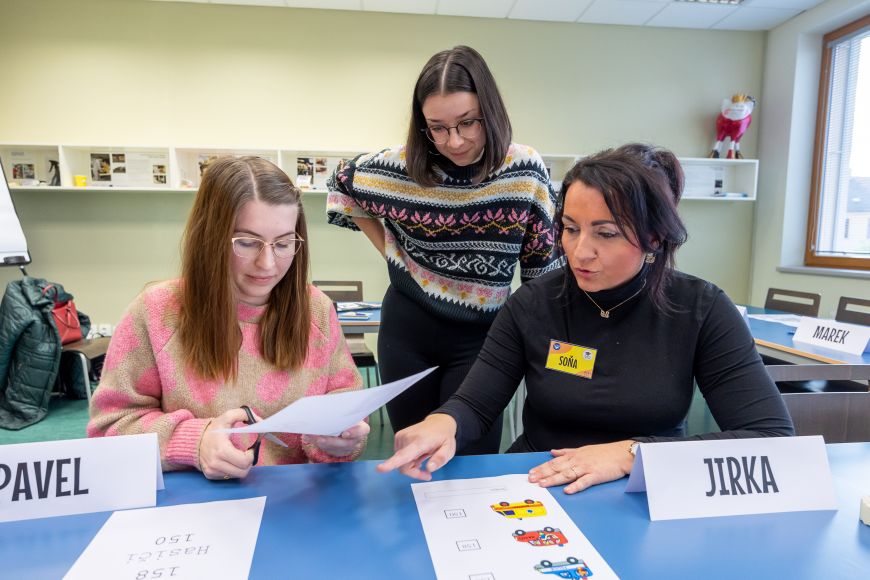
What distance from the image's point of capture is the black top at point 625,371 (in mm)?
953

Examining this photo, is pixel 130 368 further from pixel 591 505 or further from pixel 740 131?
pixel 740 131

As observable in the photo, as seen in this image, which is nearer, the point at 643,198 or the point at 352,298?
the point at 643,198

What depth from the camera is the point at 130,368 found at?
2.99 feet

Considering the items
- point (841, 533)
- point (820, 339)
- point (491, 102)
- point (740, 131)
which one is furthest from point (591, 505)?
point (740, 131)

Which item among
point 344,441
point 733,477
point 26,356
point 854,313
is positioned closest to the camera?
point 733,477

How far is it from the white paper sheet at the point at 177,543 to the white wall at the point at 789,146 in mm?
4463

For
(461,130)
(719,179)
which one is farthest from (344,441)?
(719,179)

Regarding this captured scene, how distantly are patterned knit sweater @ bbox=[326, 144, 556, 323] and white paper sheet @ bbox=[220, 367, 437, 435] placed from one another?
70cm

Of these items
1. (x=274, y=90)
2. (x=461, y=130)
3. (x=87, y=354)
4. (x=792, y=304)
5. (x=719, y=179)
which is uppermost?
(x=274, y=90)

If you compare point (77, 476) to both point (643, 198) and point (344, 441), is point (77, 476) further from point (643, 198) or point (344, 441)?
point (643, 198)

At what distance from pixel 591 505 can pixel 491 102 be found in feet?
3.09

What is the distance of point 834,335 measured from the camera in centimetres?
192

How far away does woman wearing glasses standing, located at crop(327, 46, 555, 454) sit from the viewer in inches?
53.9

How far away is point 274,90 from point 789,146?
4157mm
